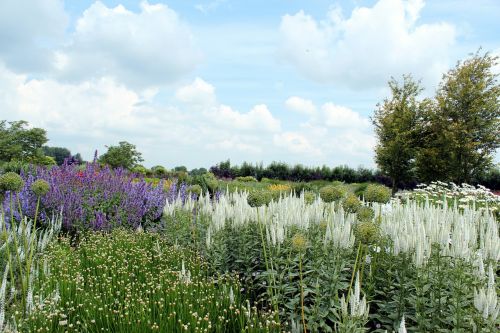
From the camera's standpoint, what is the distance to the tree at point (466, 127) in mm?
25125

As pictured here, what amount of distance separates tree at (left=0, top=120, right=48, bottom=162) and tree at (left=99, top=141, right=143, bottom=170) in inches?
309

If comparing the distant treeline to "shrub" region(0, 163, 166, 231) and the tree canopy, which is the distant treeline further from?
"shrub" region(0, 163, 166, 231)

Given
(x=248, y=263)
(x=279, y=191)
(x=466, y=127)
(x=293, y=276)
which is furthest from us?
(x=466, y=127)

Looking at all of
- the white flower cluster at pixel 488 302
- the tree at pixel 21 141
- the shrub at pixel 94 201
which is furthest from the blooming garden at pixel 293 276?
the tree at pixel 21 141

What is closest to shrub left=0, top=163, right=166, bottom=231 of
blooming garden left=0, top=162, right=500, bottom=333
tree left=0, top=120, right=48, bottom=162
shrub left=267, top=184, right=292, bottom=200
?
blooming garden left=0, top=162, right=500, bottom=333

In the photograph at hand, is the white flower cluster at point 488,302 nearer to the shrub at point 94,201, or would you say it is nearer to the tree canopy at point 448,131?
the shrub at point 94,201

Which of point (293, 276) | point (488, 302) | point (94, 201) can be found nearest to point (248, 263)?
point (293, 276)

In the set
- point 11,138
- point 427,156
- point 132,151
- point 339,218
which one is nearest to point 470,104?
point 427,156

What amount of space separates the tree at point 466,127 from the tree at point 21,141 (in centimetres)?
2688

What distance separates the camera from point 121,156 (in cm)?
2648

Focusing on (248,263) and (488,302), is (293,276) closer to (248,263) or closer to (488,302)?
(248,263)

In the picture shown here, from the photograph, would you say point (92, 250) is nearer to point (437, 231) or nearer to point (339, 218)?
point (339, 218)

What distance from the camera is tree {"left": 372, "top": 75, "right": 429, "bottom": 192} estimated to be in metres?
27.0

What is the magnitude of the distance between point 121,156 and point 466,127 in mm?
20482
